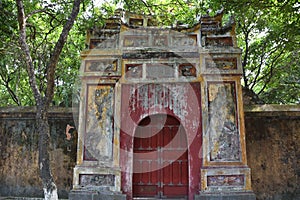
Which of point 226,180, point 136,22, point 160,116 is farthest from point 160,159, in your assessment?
point 136,22

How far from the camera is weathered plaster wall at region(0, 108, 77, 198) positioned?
27.2 feet

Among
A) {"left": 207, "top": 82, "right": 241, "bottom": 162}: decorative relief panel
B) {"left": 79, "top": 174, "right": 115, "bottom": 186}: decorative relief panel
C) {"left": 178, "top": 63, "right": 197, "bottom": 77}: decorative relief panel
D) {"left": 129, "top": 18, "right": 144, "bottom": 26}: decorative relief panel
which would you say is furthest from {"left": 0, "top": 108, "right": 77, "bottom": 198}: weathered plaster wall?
{"left": 207, "top": 82, "right": 241, "bottom": 162}: decorative relief panel

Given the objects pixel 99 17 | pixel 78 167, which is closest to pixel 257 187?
pixel 78 167

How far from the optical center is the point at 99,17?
806 centimetres

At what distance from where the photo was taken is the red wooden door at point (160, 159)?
7219mm

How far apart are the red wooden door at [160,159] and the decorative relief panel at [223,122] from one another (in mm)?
761

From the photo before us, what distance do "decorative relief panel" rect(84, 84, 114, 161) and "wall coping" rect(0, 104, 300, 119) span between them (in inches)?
61.6

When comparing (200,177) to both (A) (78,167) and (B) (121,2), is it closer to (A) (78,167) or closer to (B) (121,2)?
(A) (78,167)

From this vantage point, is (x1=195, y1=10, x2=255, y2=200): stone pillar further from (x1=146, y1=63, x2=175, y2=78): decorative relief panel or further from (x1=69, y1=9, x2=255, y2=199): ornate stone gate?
(x1=146, y1=63, x2=175, y2=78): decorative relief panel

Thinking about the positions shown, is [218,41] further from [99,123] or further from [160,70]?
[99,123]

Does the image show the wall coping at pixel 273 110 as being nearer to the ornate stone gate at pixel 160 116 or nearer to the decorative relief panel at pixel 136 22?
the ornate stone gate at pixel 160 116

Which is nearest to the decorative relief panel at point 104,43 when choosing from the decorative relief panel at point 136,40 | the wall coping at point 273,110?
the decorative relief panel at point 136,40

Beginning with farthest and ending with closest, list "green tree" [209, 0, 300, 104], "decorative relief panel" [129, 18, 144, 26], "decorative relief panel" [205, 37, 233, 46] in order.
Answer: "green tree" [209, 0, 300, 104], "decorative relief panel" [129, 18, 144, 26], "decorative relief panel" [205, 37, 233, 46]

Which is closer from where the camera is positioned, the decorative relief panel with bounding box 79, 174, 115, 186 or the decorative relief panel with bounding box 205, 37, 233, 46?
the decorative relief panel with bounding box 79, 174, 115, 186
